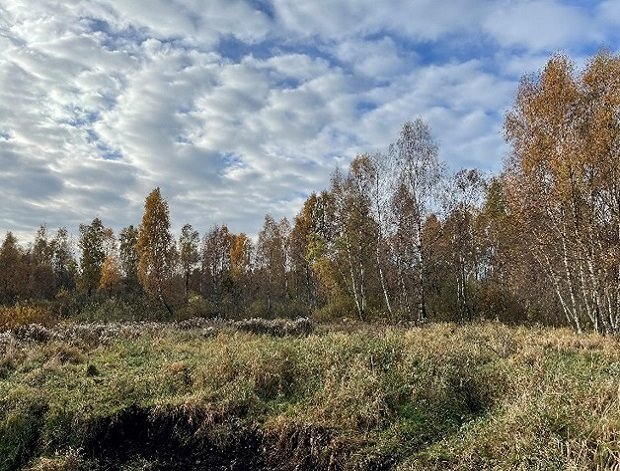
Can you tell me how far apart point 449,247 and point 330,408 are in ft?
76.0

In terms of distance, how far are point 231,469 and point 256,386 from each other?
2.15 meters

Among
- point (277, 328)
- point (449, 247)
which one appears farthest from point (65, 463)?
point (449, 247)

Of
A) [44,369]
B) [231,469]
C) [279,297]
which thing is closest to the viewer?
[231,469]

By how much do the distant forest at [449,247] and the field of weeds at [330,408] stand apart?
6755 mm

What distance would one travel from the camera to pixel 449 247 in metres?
29.7

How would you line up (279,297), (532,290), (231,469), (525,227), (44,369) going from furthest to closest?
1. (279,297)
2. (532,290)
3. (525,227)
4. (44,369)
5. (231,469)

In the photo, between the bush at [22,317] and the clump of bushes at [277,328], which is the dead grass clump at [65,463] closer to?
the clump of bushes at [277,328]

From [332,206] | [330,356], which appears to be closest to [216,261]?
[332,206]

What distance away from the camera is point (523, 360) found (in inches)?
365

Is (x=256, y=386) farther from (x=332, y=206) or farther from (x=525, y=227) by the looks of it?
(x=332, y=206)

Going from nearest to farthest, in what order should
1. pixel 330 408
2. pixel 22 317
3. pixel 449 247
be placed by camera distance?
pixel 330 408, pixel 22 317, pixel 449 247

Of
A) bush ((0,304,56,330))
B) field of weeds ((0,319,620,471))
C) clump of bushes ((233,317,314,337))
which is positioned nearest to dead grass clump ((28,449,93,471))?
field of weeds ((0,319,620,471))

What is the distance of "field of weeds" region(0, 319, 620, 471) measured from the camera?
A: 6387 millimetres

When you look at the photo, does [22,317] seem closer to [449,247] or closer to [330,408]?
[330,408]
